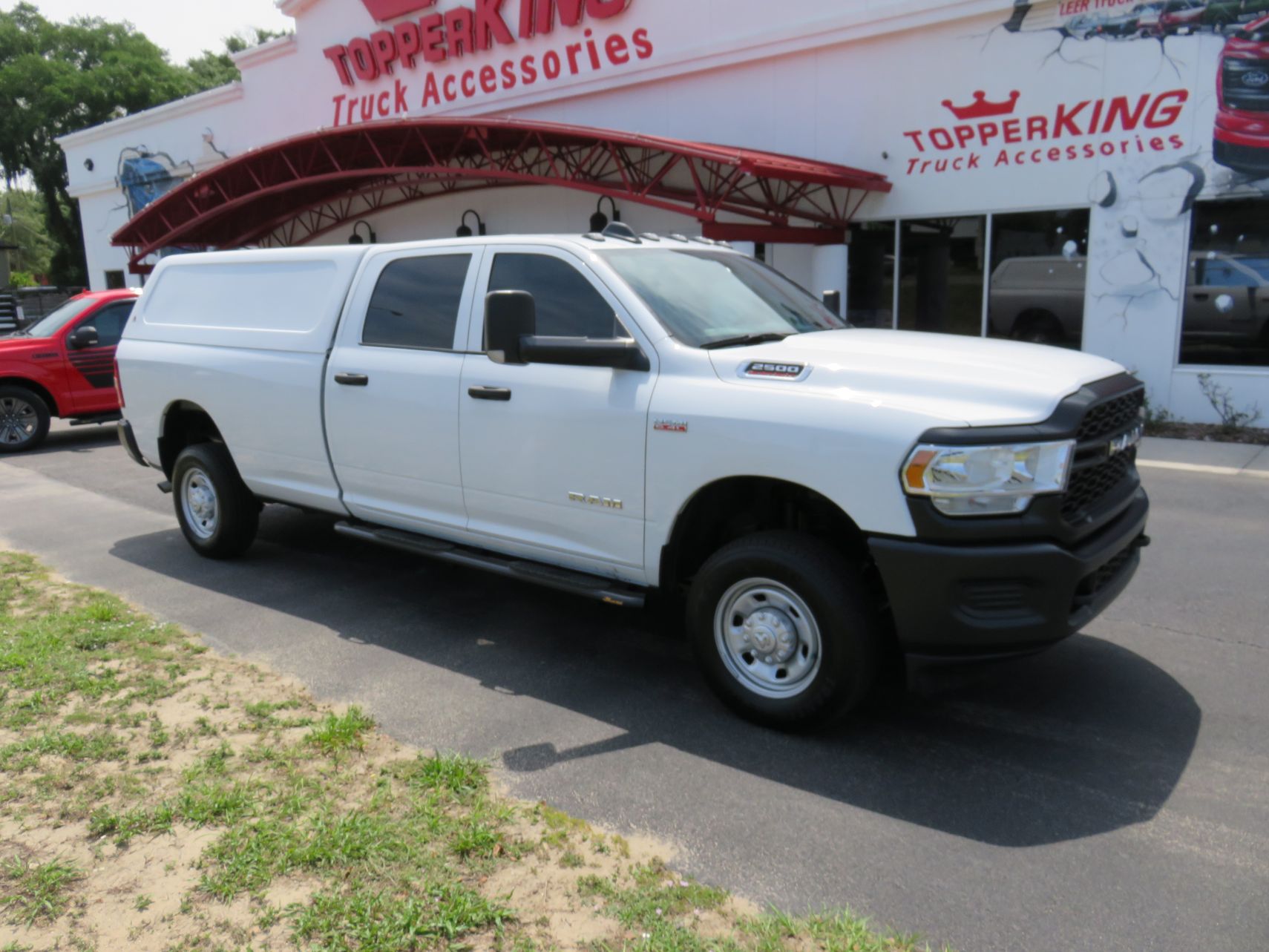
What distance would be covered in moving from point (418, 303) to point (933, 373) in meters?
2.87

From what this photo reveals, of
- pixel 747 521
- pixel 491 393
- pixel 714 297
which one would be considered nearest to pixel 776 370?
pixel 747 521

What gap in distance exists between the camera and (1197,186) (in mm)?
11227

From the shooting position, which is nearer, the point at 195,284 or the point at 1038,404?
the point at 1038,404

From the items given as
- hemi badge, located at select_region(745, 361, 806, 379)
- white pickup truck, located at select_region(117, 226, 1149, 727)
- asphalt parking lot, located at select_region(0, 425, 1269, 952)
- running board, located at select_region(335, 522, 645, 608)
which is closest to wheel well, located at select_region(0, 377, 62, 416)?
asphalt parking lot, located at select_region(0, 425, 1269, 952)

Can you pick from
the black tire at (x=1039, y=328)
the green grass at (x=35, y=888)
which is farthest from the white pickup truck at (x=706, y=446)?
the black tire at (x=1039, y=328)

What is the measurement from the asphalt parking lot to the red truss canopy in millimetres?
7809

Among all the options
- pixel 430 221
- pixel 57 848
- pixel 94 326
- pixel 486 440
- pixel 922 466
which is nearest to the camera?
pixel 57 848

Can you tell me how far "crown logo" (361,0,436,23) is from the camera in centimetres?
1906

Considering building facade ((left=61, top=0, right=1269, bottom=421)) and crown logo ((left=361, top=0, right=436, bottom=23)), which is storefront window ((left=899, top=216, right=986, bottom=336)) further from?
crown logo ((left=361, top=0, right=436, bottom=23))

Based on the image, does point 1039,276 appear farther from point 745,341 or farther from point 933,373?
point 933,373

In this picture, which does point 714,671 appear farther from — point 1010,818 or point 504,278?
point 504,278

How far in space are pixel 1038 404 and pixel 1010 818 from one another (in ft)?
4.83

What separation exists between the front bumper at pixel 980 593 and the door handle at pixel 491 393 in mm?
1980

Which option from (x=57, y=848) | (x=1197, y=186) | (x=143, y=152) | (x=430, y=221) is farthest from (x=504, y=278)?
(x=143, y=152)
